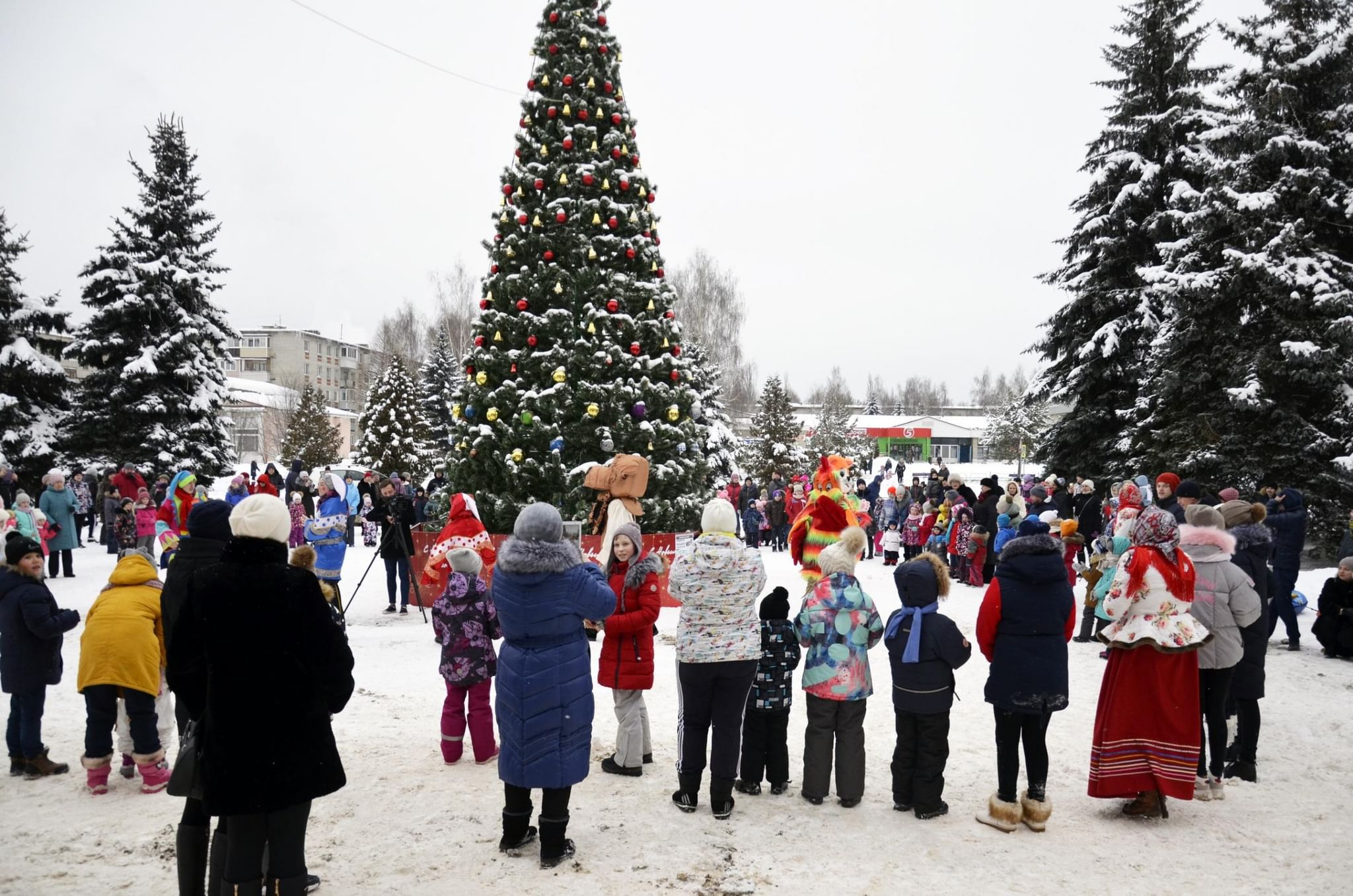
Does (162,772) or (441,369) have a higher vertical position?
(441,369)

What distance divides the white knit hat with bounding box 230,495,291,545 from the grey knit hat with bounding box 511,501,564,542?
1279 millimetres

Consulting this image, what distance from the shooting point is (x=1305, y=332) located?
1628cm

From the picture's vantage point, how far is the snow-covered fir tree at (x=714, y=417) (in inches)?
1224

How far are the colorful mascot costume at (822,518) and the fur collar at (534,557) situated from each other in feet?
15.7

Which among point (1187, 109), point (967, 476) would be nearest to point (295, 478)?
point (1187, 109)

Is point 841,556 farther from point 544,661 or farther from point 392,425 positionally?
point 392,425

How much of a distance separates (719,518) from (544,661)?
4.79 ft

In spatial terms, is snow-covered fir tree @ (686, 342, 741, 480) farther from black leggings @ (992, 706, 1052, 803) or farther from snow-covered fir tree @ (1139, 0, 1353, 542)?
black leggings @ (992, 706, 1052, 803)

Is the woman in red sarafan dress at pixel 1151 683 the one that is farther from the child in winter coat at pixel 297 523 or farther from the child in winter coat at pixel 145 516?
the child in winter coat at pixel 145 516

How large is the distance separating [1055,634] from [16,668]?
668 cm

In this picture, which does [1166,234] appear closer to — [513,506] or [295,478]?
[513,506]

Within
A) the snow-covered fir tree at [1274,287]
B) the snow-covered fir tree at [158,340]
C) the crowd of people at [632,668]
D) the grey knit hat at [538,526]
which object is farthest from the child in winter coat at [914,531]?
the snow-covered fir tree at [158,340]

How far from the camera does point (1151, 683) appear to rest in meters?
5.29

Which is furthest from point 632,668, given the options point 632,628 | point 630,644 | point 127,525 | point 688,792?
point 127,525
